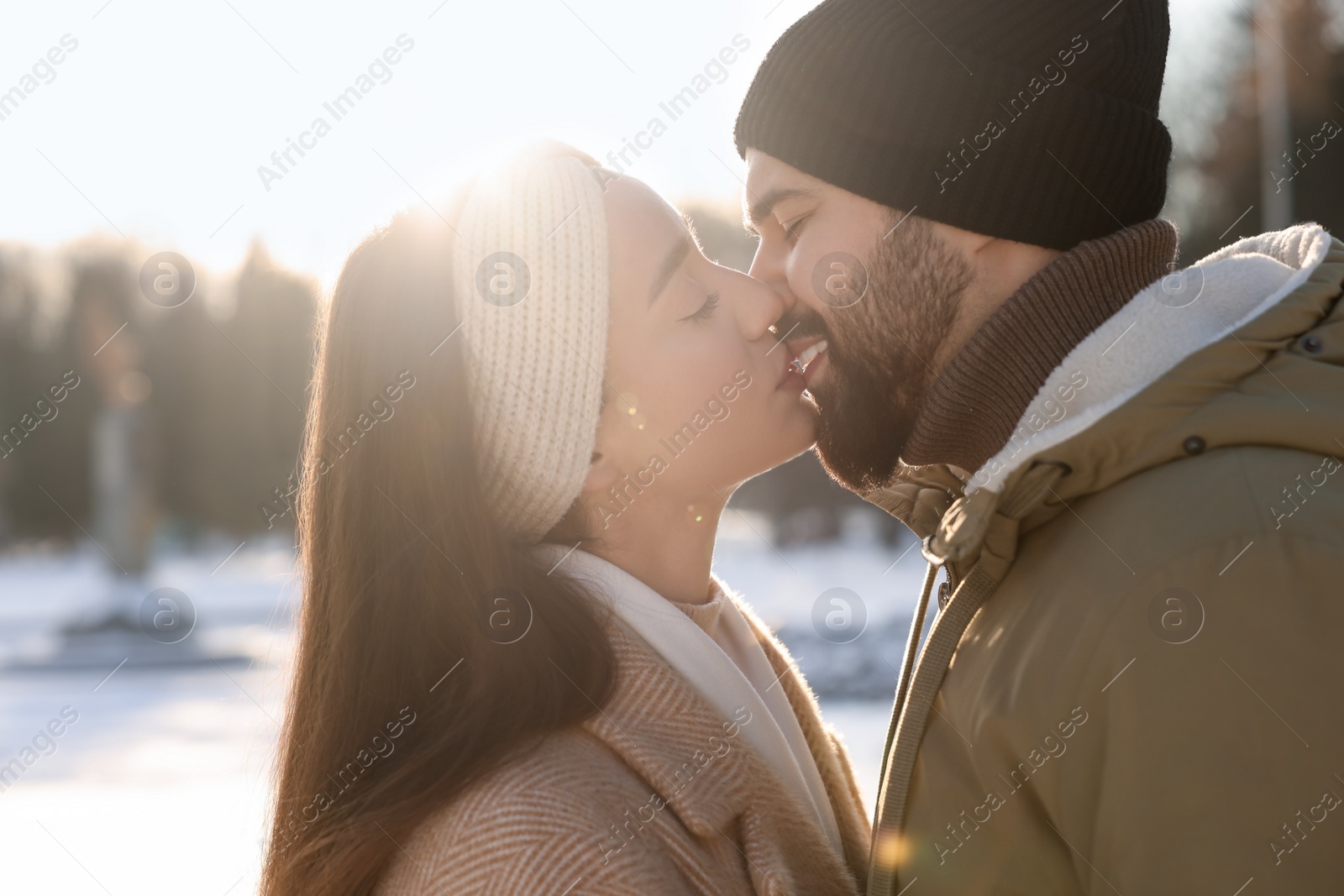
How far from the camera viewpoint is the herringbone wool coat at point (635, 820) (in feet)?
6.01

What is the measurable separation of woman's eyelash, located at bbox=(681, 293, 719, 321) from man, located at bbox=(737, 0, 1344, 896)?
19cm

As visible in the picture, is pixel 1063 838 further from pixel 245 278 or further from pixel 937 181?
pixel 245 278

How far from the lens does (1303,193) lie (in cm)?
2169

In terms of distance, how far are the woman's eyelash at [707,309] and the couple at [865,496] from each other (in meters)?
0.02

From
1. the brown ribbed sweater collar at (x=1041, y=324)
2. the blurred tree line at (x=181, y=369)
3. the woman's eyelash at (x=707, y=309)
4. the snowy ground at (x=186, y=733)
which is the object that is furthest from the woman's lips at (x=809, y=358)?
the blurred tree line at (x=181, y=369)

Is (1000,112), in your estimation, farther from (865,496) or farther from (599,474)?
(599,474)

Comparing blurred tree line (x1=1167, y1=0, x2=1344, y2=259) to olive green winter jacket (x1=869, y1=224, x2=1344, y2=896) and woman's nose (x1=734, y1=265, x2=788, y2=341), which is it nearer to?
woman's nose (x1=734, y1=265, x2=788, y2=341)

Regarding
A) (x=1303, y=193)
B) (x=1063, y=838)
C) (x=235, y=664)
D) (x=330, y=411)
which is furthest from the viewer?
(x=1303, y=193)

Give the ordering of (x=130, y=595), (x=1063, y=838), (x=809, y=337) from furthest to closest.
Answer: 1. (x=130, y=595)
2. (x=809, y=337)
3. (x=1063, y=838)

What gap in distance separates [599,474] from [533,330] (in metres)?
0.37

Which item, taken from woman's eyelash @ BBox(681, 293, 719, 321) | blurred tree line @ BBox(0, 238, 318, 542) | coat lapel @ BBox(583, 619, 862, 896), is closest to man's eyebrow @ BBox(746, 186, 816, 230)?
woman's eyelash @ BBox(681, 293, 719, 321)

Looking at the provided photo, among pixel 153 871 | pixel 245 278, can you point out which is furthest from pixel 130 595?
pixel 245 278

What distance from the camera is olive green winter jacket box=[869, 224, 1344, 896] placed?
Result: 5.28 feet

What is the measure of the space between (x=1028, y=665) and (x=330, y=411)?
1.41 m
